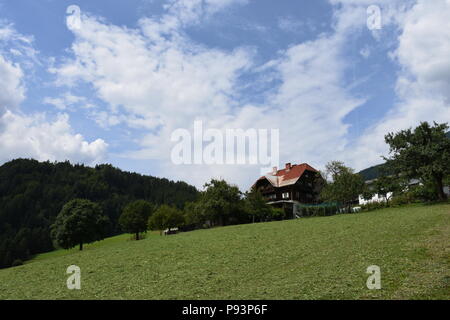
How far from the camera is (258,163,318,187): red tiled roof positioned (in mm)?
93031

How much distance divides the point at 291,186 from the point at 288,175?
607 cm

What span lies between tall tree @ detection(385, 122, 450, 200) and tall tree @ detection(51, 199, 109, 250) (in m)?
60.4

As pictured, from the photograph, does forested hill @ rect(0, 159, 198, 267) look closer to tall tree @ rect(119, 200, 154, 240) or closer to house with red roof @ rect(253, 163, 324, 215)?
tall tree @ rect(119, 200, 154, 240)

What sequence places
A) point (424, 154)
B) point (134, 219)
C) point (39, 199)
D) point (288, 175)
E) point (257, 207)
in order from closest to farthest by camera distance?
1. point (424, 154)
2. point (257, 207)
3. point (134, 219)
4. point (288, 175)
5. point (39, 199)

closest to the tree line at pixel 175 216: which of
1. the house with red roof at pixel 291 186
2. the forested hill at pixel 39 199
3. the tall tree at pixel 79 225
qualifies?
the tall tree at pixel 79 225

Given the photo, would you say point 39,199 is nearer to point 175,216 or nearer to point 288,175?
point 175,216

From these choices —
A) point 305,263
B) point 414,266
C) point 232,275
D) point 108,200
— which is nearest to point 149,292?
point 232,275

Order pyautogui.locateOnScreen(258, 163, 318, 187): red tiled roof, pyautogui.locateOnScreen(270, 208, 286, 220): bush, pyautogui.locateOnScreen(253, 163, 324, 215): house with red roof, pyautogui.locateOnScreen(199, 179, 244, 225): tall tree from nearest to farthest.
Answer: pyautogui.locateOnScreen(199, 179, 244, 225): tall tree < pyautogui.locateOnScreen(270, 208, 286, 220): bush < pyautogui.locateOnScreen(253, 163, 324, 215): house with red roof < pyautogui.locateOnScreen(258, 163, 318, 187): red tiled roof

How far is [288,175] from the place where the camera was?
96.9 metres

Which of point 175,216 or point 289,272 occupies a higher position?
point 289,272

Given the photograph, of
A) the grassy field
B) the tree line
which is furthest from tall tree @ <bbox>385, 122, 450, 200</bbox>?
the tree line

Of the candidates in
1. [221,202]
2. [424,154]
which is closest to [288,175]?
[221,202]

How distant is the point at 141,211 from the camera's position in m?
95.1
